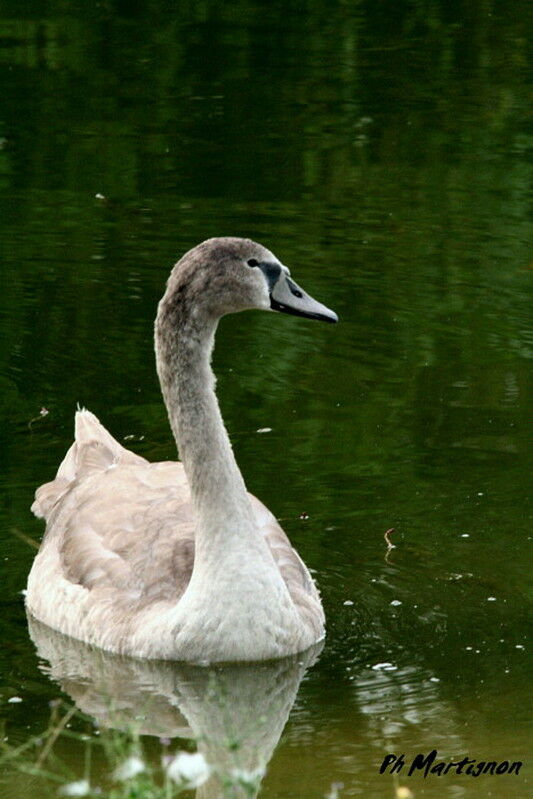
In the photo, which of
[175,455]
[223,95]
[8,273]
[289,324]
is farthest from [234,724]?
[223,95]

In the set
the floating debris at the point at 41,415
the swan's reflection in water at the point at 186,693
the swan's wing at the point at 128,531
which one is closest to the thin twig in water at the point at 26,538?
the swan's wing at the point at 128,531

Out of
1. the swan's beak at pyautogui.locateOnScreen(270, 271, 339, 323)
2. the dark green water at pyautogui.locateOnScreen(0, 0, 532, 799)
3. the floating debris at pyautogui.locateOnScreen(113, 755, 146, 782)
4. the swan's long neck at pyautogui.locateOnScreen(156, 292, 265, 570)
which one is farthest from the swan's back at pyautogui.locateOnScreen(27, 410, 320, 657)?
the floating debris at pyautogui.locateOnScreen(113, 755, 146, 782)

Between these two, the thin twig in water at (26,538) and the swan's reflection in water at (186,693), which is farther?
the thin twig in water at (26,538)

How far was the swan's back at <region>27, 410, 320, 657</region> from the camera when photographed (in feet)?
29.1

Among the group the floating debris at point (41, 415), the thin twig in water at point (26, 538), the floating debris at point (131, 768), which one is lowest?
the thin twig in water at point (26, 538)

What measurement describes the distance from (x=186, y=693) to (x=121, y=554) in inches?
42.5

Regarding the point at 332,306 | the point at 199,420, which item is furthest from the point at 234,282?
the point at 332,306

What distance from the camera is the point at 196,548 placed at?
8.63 metres

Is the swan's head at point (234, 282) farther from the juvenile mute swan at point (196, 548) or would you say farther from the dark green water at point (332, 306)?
the dark green water at point (332, 306)

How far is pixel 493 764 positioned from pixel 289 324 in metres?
6.68

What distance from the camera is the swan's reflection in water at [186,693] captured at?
7738mm

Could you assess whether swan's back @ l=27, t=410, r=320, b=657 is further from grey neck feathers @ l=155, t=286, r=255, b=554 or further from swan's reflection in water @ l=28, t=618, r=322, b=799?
grey neck feathers @ l=155, t=286, r=255, b=554

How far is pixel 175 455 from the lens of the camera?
11219 mm

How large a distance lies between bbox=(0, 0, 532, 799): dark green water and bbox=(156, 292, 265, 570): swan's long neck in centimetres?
78
